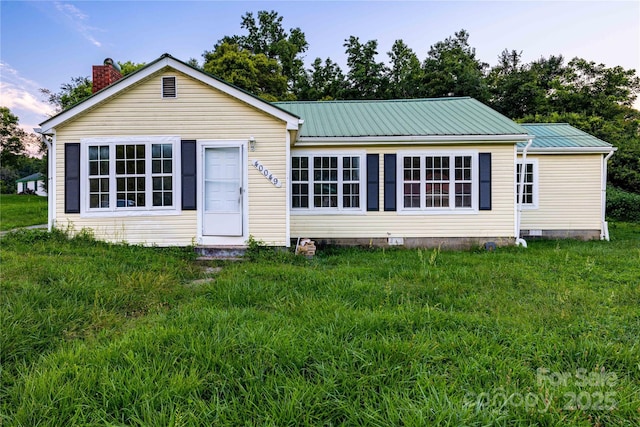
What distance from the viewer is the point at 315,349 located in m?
2.62

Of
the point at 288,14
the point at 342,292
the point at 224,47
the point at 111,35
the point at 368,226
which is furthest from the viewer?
the point at 288,14

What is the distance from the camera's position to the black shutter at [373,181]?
→ 27.7ft

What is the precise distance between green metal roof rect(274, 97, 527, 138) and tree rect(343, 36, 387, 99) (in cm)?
1703

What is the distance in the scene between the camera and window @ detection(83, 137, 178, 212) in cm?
716

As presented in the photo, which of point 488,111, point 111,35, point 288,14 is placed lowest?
point 488,111

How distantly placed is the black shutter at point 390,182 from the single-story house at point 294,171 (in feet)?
0.09

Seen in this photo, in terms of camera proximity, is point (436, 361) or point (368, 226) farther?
point (368, 226)

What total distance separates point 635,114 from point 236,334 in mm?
32723

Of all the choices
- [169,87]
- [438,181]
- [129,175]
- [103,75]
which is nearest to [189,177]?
[129,175]

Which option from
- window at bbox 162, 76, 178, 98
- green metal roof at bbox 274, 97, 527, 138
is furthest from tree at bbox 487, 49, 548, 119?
window at bbox 162, 76, 178, 98

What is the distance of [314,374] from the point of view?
Answer: 2377 mm

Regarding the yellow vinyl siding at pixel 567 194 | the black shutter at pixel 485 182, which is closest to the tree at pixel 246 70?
the black shutter at pixel 485 182

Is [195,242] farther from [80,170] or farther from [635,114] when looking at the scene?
[635,114]

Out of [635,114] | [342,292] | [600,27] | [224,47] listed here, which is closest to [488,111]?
[600,27]
